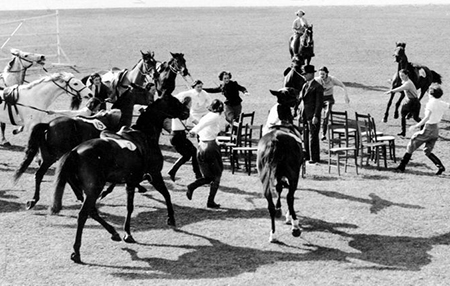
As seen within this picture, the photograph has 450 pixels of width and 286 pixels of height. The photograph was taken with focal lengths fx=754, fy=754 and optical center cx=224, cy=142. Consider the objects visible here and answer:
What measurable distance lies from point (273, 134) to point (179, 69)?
23.2ft

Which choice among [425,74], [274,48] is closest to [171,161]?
[425,74]

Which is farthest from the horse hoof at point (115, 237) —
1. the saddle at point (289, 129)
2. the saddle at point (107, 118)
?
the saddle at point (289, 129)

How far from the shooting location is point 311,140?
15.1 meters

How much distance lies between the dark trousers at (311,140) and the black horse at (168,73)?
3.10 metres

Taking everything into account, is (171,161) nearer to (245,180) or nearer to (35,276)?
(245,180)

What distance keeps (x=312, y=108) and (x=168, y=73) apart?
11.9 feet

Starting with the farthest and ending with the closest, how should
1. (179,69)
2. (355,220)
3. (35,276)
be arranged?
(179,69) < (355,220) < (35,276)

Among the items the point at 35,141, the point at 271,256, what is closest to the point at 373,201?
the point at 271,256

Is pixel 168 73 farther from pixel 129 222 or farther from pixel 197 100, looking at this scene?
pixel 129 222

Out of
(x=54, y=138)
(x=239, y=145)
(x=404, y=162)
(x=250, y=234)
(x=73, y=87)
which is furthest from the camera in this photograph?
(x=73, y=87)

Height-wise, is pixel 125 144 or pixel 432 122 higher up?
pixel 125 144

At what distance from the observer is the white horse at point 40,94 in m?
14.9

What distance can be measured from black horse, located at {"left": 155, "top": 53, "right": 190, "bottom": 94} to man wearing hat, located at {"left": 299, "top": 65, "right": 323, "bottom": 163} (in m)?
3.08

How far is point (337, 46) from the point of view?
32500 mm
